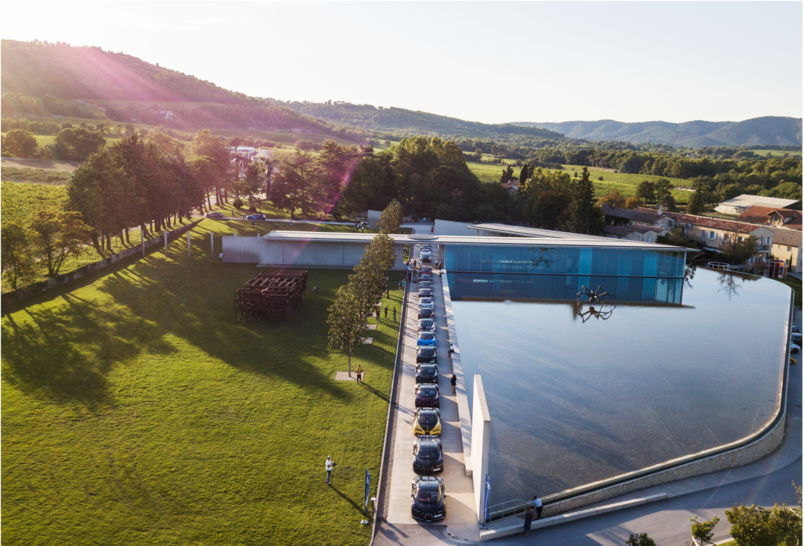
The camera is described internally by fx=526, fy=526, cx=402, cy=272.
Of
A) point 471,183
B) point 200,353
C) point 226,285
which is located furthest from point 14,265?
point 471,183

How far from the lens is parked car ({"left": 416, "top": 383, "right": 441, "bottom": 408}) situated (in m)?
23.0

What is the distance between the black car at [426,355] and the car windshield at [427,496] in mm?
11161

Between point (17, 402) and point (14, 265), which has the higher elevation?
point (14, 265)

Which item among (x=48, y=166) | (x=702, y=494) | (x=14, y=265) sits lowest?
(x=702, y=494)

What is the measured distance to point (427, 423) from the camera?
20.6 metres

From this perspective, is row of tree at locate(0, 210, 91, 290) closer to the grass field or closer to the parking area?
the parking area

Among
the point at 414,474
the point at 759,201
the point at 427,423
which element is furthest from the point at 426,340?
the point at 759,201

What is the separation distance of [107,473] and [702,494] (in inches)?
844

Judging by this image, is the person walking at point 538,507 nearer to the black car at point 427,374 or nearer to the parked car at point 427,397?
the parked car at point 427,397

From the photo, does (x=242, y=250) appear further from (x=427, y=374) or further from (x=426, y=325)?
A: (x=427, y=374)

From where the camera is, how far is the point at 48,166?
85750mm

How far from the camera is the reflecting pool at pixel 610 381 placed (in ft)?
71.2

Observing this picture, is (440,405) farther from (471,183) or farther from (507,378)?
(471,183)

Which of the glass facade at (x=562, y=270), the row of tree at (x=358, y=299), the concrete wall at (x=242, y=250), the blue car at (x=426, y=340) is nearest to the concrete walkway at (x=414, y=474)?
the blue car at (x=426, y=340)
